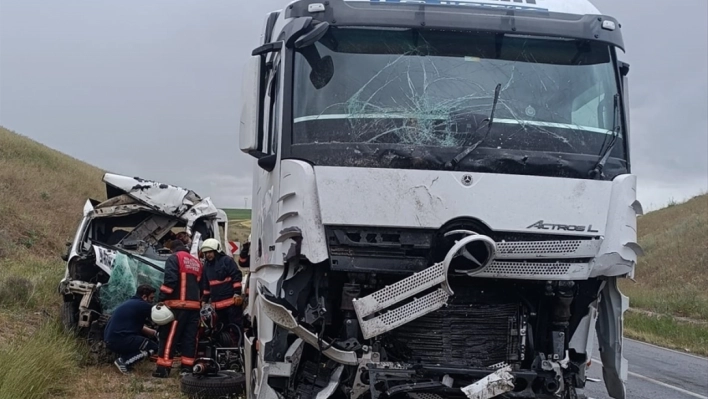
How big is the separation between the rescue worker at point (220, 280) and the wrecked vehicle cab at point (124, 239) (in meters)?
1.51

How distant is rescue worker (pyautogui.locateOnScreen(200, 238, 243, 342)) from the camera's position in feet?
29.2

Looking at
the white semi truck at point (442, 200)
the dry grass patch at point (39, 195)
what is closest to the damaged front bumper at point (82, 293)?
the white semi truck at point (442, 200)

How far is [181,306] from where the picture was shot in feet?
28.5

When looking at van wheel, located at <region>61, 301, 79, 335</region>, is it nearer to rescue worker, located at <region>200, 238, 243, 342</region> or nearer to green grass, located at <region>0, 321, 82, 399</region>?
green grass, located at <region>0, 321, 82, 399</region>

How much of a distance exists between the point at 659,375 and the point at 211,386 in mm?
6324

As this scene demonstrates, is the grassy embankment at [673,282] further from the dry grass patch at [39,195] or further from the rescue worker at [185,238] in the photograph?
the dry grass patch at [39,195]

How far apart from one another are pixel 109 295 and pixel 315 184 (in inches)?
243

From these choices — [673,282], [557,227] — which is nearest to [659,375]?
[557,227]

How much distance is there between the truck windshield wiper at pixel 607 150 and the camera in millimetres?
4648

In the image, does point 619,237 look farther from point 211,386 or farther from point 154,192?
point 154,192

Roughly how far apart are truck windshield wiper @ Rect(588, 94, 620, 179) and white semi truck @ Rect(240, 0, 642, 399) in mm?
13

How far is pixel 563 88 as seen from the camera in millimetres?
4973

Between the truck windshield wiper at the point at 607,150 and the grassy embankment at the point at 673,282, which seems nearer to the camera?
the truck windshield wiper at the point at 607,150

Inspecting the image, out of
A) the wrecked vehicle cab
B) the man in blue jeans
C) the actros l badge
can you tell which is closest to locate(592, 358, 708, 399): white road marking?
the actros l badge
